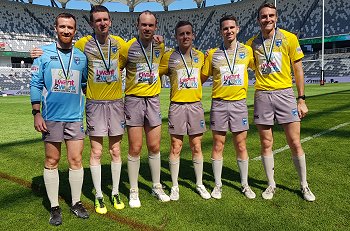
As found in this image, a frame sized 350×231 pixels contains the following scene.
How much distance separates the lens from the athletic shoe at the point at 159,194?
3.88 m

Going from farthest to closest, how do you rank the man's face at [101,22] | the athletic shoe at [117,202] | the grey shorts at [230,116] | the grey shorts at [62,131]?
the grey shorts at [230,116] < the athletic shoe at [117,202] < the man's face at [101,22] < the grey shorts at [62,131]

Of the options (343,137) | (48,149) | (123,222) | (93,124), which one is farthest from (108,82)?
(343,137)

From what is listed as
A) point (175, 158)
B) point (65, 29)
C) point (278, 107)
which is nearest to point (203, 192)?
point (175, 158)

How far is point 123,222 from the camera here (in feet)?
10.9

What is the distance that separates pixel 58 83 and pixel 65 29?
53cm

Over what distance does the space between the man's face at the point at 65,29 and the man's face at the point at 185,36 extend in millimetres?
1166

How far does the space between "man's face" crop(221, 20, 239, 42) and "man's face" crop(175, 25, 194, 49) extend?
14.3 inches

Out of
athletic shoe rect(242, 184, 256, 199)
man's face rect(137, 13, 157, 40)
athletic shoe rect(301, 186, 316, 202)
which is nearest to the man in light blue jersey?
man's face rect(137, 13, 157, 40)

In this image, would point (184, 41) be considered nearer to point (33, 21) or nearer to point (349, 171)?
point (349, 171)

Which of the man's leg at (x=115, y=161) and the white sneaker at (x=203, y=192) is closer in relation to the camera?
the man's leg at (x=115, y=161)

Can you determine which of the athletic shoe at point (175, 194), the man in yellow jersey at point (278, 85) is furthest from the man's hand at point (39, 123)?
the man in yellow jersey at point (278, 85)

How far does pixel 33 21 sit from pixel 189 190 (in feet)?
164

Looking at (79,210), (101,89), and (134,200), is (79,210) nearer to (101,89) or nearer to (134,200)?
(134,200)

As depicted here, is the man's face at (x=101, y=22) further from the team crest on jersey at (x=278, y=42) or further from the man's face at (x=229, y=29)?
the team crest on jersey at (x=278, y=42)
